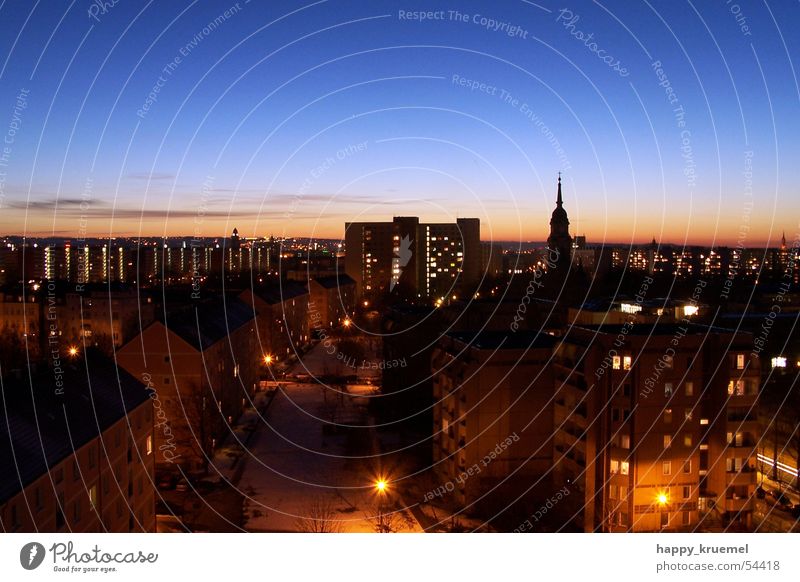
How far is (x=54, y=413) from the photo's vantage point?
131 inches

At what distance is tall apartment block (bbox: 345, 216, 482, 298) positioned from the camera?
2023cm

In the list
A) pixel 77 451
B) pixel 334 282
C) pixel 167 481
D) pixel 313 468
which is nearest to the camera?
pixel 77 451

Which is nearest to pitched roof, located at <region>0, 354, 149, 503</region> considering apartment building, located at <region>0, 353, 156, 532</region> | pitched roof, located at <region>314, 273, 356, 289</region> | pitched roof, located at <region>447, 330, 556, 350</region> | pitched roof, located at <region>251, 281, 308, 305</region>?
apartment building, located at <region>0, 353, 156, 532</region>

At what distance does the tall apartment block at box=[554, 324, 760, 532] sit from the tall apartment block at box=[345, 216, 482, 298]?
14.5m

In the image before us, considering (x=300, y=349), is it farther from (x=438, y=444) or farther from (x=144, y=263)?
(x=144, y=263)

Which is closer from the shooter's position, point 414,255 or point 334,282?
point 334,282

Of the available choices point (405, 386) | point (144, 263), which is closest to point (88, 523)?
point (405, 386)

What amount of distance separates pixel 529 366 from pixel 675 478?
1.28 meters

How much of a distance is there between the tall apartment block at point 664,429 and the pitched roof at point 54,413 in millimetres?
3058

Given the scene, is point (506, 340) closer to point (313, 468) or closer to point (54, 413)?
point (313, 468)

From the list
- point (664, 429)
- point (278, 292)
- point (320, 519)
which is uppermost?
point (664, 429)

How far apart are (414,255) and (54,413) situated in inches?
685

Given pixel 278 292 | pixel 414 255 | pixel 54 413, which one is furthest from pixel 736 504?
pixel 414 255

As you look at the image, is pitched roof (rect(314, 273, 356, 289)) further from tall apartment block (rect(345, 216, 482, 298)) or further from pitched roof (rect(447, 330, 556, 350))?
pitched roof (rect(447, 330, 556, 350))
